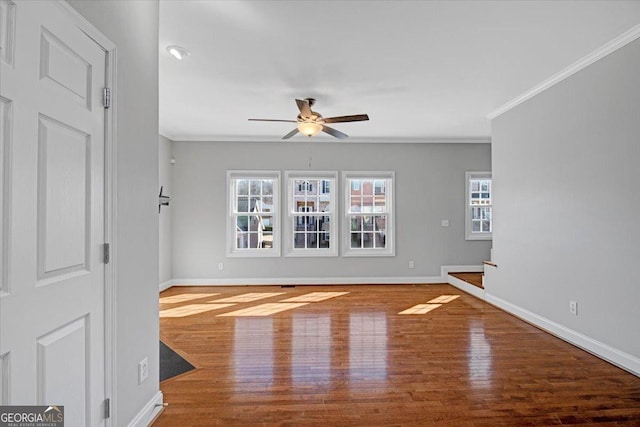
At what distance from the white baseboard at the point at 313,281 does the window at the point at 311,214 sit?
479 millimetres

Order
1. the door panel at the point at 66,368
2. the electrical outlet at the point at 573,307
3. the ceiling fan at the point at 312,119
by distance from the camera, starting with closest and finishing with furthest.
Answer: the door panel at the point at 66,368 < the electrical outlet at the point at 573,307 < the ceiling fan at the point at 312,119

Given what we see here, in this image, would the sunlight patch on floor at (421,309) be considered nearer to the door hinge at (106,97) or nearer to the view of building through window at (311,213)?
the view of building through window at (311,213)

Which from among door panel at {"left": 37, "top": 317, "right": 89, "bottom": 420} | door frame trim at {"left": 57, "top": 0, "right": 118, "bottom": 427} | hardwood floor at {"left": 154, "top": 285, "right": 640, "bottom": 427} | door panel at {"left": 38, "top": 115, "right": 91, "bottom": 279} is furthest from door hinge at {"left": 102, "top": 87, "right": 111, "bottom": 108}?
hardwood floor at {"left": 154, "top": 285, "right": 640, "bottom": 427}

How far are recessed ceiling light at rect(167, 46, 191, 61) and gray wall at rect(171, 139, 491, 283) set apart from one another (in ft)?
10.5

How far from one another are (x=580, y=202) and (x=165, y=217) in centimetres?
577

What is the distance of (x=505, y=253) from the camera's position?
15.0ft

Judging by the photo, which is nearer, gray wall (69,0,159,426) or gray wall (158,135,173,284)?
gray wall (69,0,159,426)

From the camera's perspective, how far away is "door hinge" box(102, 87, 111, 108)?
166 centimetres

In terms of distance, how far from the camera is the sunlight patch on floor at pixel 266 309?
4.42 meters

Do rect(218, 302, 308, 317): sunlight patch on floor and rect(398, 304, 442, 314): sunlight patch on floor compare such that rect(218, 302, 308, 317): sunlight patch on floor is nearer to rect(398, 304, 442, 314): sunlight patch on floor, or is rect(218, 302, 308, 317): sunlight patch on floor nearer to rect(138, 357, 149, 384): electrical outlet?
rect(398, 304, 442, 314): sunlight patch on floor

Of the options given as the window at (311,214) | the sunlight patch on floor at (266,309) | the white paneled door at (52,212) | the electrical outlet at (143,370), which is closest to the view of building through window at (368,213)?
the window at (311,214)

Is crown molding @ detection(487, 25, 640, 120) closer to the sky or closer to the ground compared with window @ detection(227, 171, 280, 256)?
closer to the sky

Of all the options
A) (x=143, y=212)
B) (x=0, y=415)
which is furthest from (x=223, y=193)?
(x=0, y=415)

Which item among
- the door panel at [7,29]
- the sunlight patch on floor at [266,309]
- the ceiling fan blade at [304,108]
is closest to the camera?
the door panel at [7,29]
